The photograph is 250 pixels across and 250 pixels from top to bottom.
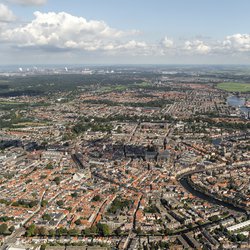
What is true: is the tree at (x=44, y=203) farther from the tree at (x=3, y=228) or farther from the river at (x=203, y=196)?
the river at (x=203, y=196)

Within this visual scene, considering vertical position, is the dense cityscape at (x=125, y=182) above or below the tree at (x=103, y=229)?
below

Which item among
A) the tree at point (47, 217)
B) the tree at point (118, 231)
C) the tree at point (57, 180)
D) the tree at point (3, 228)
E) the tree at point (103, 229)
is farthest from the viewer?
the tree at point (57, 180)

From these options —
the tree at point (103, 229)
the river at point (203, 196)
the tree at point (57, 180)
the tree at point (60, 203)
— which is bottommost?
the river at point (203, 196)

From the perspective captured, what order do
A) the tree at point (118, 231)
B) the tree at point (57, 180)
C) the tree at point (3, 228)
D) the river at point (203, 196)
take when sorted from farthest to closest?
the tree at point (57, 180) → the river at point (203, 196) → the tree at point (3, 228) → the tree at point (118, 231)

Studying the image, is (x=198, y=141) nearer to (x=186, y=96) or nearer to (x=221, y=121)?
(x=221, y=121)

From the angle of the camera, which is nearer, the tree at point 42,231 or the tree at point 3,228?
the tree at point 42,231

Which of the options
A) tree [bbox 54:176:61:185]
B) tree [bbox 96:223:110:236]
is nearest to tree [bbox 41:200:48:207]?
tree [bbox 54:176:61:185]

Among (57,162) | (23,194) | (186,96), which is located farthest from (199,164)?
(186,96)

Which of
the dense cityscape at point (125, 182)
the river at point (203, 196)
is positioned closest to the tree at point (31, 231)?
the dense cityscape at point (125, 182)
